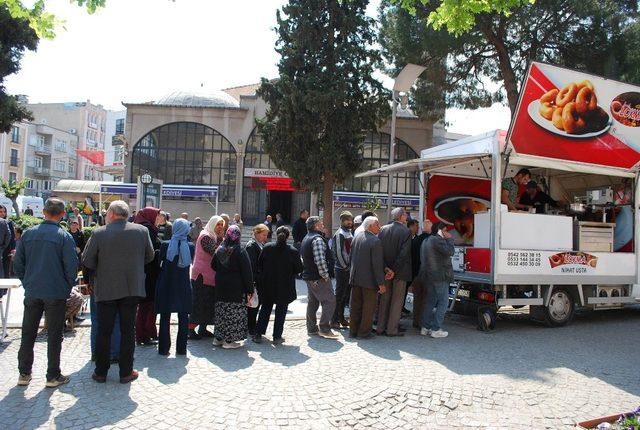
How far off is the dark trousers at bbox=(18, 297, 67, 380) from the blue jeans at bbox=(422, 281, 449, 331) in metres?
5.08

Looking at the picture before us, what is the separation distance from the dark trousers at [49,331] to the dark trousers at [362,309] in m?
3.96

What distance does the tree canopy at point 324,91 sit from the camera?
61.5 feet

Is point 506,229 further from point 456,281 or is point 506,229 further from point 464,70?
point 464,70

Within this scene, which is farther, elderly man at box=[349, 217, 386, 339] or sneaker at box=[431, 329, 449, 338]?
sneaker at box=[431, 329, 449, 338]

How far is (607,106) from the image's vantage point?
845 centimetres

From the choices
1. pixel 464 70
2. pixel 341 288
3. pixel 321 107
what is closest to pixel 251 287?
pixel 341 288

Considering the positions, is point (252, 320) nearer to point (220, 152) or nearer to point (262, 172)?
point (262, 172)

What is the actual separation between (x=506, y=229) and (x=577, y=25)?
1195cm

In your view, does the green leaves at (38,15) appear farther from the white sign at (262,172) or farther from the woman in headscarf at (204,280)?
the white sign at (262,172)

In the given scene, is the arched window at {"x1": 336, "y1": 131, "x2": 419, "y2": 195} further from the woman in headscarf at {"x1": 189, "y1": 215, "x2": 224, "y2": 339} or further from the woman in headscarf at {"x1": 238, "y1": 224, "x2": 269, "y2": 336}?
the woman in headscarf at {"x1": 189, "y1": 215, "x2": 224, "y2": 339}

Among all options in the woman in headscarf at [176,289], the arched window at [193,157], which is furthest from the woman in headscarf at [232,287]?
the arched window at [193,157]

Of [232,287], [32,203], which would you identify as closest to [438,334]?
[232,287]

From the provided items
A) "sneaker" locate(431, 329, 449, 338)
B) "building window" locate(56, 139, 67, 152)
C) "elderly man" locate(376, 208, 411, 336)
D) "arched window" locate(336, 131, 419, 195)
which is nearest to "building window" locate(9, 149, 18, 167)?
"building window" locate(56, 139, 67, 152)

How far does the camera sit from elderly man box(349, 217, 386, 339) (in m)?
7.12
